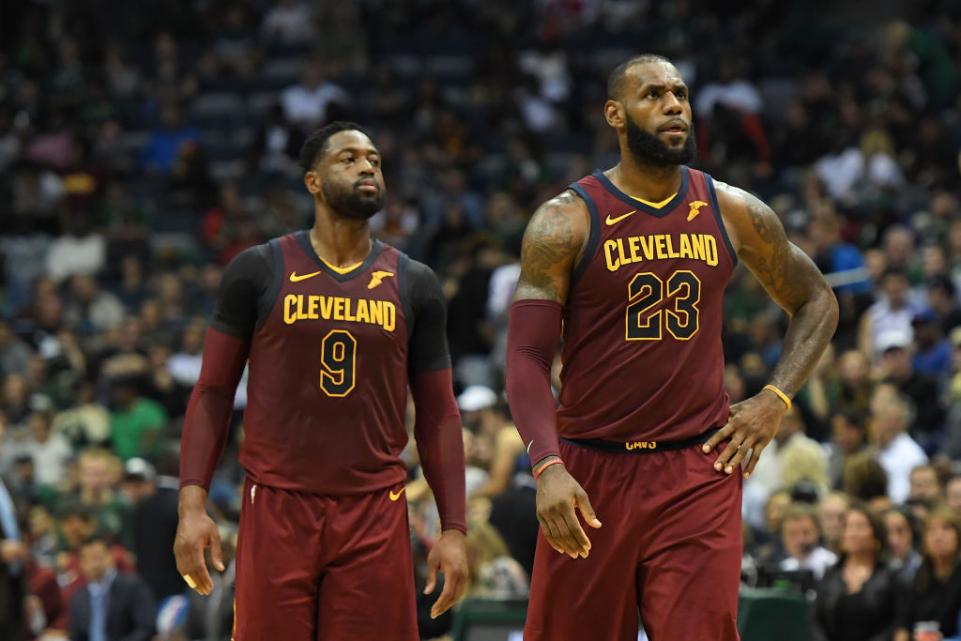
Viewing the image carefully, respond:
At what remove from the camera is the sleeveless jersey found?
21.9 ft

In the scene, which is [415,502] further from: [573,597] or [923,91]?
[923,91]

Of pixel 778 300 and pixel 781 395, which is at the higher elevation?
→ pixel 778 300

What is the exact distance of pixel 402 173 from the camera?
2159cm

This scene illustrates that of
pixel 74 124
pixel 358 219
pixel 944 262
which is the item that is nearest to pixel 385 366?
pixel 358 219

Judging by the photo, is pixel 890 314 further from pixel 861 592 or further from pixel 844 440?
pixel 861 592

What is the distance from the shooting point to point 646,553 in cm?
609

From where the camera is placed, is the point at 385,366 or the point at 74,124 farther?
the point at 74,124

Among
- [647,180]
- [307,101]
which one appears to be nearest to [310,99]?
[307,101]

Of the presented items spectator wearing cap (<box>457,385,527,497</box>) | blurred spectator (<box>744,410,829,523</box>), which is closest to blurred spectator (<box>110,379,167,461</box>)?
Answer: spectator wearing cap (<box>457,385,527,497</box>)

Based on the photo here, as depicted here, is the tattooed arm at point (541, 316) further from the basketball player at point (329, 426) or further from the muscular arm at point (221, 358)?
the muscular arm at point (221, 358)

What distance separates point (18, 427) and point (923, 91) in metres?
10.4

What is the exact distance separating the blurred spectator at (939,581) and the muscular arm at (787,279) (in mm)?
Answer: 3740

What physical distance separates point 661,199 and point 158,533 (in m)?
7.99

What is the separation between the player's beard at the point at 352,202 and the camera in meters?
6.86
